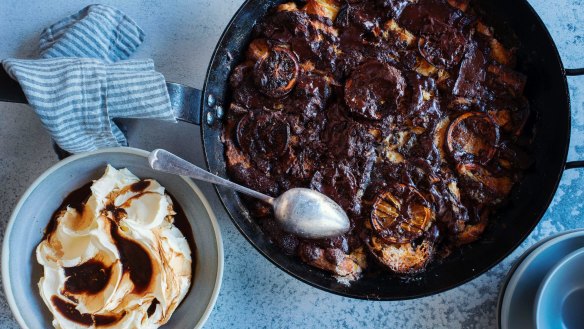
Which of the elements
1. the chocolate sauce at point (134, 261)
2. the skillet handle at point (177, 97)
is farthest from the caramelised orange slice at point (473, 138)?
the chocolate sauce at point (134, 261)

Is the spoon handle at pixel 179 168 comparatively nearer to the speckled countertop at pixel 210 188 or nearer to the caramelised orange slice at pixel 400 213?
the speckled countertop at pixel 210 188

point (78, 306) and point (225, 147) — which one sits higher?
point (225, 147)

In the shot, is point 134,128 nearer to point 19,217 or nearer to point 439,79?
point 19,217

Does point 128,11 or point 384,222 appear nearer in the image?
point 384,222

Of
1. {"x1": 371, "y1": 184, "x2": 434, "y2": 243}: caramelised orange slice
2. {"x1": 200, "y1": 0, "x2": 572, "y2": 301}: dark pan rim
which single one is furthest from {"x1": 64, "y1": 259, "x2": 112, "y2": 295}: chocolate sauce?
{"x1": 371, "y1": 184, "x2": 434, "y2": 243}: caramelised orange slice

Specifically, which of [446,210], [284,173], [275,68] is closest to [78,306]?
[284,173]

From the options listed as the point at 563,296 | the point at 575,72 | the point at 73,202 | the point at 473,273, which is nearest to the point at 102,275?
the point at 73,202
